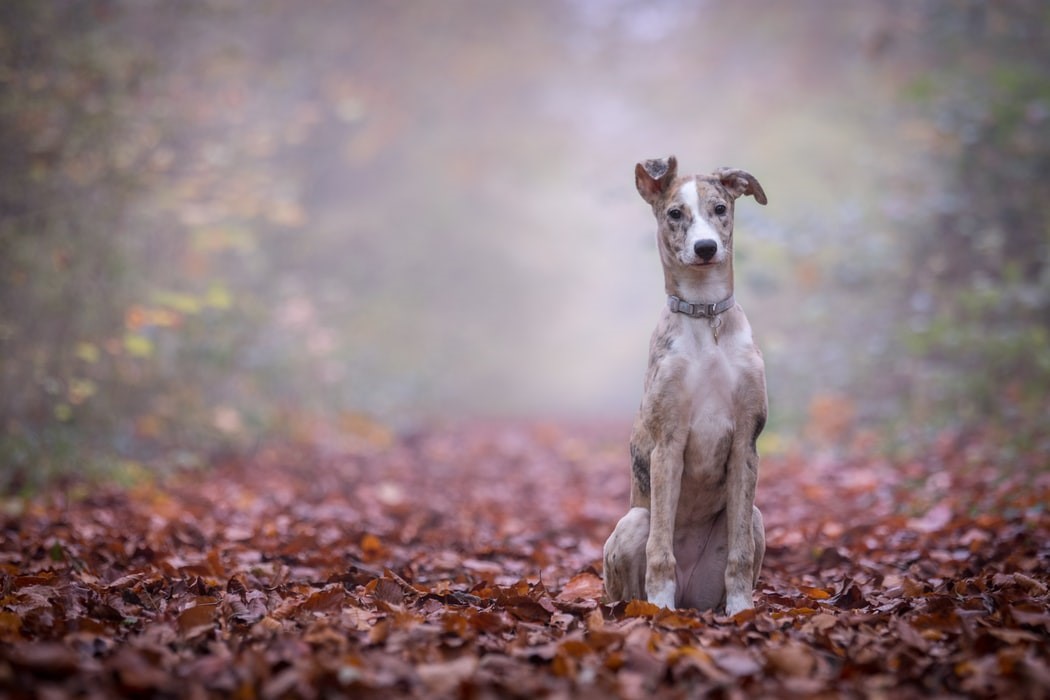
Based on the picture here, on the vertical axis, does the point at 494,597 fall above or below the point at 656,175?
below

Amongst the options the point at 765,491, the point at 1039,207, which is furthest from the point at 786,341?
the point at 765,491

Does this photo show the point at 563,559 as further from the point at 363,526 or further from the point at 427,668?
the point at 427,668

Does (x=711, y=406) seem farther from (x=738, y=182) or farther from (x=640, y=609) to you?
A: (x=738, y=182)

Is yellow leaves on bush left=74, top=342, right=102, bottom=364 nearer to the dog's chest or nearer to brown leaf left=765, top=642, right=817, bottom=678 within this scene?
the dog's chest

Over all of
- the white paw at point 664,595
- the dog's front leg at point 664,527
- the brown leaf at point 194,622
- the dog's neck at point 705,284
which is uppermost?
the dog's neck at point 705,284

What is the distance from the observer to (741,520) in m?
3.91

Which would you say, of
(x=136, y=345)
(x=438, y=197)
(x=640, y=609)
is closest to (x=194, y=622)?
(x=640, y=609)

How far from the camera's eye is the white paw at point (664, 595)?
151 inches

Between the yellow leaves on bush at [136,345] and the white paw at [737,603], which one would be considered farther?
the yellow leaves on bush at [136,345]

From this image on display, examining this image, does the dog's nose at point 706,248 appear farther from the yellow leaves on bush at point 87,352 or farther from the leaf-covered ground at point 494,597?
the yellow leaves on bush at point 87,352

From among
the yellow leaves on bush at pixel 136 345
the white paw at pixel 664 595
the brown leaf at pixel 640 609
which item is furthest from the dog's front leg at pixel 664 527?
the yellow leaves on bush at pixel 136 345

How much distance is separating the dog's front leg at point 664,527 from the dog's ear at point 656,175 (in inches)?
46.7

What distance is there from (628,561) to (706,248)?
1432 mm

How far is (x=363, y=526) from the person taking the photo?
6.42 metres
